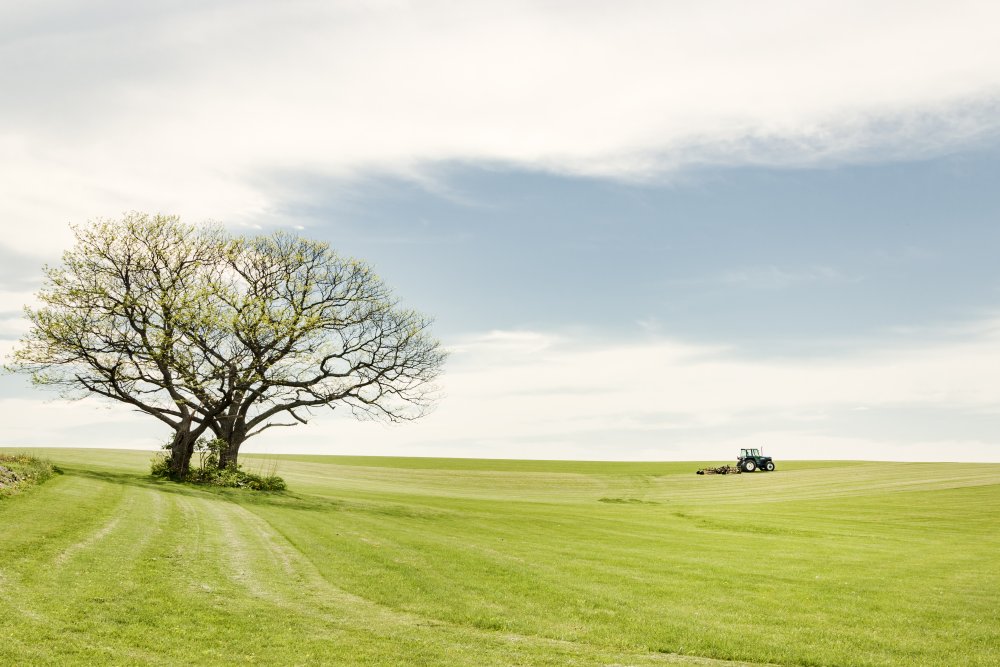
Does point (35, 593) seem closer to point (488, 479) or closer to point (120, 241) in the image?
point (120, 241)

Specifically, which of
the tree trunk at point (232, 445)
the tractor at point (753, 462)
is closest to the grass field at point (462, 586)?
the tree trunk at point (232, 445)

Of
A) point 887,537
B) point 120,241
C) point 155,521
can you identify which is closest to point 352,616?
point 155,521

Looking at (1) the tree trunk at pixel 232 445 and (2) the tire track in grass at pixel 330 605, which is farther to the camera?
(1) the tree trunk at pixel 232 445

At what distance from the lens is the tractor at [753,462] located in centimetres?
8725

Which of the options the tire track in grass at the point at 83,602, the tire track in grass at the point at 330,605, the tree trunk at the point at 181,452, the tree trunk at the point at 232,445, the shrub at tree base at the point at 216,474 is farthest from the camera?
the tree trunk at the point at 232,445

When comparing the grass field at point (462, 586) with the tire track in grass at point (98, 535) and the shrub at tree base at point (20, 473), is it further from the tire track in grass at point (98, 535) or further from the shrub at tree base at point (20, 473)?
the shrub at tree base at point (20, 473)

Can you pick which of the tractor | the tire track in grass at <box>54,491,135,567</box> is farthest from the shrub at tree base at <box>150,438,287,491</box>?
the tractor

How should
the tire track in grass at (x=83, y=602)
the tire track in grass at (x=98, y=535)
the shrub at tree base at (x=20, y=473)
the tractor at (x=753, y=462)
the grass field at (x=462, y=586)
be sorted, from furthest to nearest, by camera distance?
the tractor at (x=753, y=462)
the shrub at tree base at (x=20, y=473)
the tire track in grass at (x=98, y=535)
the grass field at (x=462, y=586)
the tire track in grass at (x=83, y=602)

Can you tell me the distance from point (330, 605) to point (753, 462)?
78956mm

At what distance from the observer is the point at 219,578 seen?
1922 cm

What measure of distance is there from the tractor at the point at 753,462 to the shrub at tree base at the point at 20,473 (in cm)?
7183

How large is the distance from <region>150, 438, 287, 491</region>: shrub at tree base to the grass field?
7.66 meters

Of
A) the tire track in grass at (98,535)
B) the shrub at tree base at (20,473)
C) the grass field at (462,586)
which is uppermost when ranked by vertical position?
the shrub at tree base at (20,473)

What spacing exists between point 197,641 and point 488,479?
66125mm
